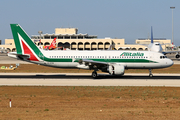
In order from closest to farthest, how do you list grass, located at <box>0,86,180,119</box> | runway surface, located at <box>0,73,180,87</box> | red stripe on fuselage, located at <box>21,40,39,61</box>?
grass, located at <box>0,86,180,119</box> < runway surface, located at <box>0,73,180,87</box> < red stripe on fuselage, located at <box>21,40,39,61</box>

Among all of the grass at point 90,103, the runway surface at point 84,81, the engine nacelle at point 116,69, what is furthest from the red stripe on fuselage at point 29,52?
the engine nacelle at point 116,69

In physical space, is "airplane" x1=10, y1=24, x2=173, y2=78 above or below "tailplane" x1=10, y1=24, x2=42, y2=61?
below

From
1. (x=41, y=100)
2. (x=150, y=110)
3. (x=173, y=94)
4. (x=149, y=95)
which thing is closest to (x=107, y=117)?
(x=150, y=110)

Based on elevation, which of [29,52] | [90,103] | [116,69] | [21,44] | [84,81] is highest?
[21,44]

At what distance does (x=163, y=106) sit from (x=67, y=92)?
1021 cm

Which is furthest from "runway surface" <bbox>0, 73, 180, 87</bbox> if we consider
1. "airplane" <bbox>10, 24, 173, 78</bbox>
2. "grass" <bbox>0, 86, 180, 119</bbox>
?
"grass" <bbox>0, 86, 180, 119</bbox>

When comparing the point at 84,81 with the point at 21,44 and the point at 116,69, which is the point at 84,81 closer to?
the point at 116,69

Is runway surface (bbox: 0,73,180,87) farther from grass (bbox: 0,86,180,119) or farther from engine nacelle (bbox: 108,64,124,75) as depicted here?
grass (bbox: 0,86,180,119)

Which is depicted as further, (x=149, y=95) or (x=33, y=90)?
(x=33, y=90)

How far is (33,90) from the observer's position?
1065 inches

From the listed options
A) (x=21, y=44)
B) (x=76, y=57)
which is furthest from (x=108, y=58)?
(x=21, y=44)

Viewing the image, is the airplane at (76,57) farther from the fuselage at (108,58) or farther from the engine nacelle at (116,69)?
the engine nacelle at (116,69)

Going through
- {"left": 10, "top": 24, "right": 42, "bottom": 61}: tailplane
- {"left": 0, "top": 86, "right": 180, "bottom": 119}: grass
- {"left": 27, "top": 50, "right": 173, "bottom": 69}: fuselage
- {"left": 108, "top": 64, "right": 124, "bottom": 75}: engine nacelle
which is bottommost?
{"left": 0, "top": 86, "right": 180, "bottom": 119}: grass

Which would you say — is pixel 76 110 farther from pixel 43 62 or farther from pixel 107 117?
pixel 43 62
